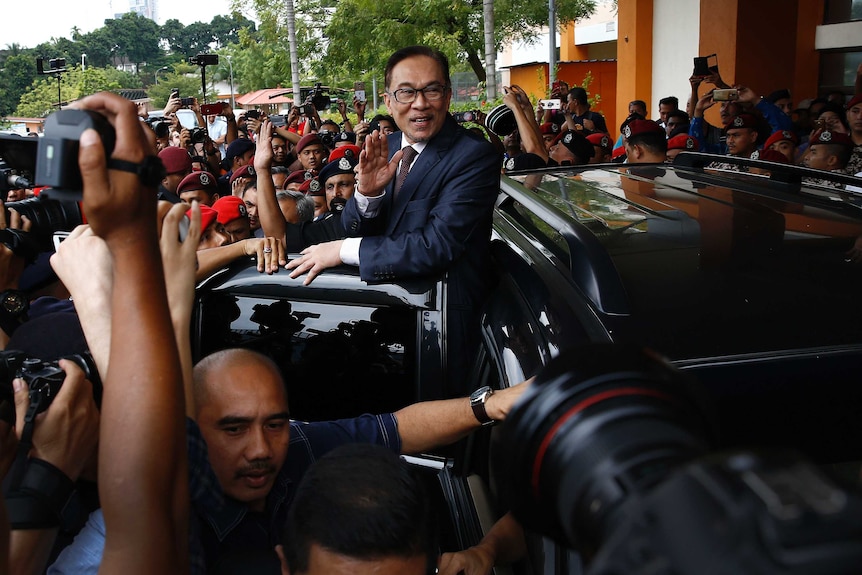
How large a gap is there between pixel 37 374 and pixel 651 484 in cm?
106

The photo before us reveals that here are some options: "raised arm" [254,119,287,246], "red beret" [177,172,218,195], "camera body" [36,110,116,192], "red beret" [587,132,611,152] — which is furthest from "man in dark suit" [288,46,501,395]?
"red beret" [587,132,611,152]

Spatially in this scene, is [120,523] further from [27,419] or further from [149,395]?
[27,419]

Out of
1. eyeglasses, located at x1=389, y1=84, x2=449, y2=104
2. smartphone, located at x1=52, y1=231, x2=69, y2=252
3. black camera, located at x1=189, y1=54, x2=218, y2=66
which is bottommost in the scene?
smartphone, located at x1=52, y1=231, x2=69, y2=252

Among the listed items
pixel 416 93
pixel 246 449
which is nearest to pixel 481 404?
pixel 246 449

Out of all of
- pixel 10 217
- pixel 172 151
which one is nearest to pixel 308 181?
pixel 172 151

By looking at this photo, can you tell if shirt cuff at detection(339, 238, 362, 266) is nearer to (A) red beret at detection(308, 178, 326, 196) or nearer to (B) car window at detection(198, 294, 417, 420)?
(B) car window at detection(198, 294, 417, 420)

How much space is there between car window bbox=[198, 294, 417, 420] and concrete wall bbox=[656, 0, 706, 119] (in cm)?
1239

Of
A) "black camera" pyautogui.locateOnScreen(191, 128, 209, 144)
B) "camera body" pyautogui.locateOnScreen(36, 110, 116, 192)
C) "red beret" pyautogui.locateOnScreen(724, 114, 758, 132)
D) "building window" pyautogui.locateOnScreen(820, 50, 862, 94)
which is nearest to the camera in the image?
"camera body" pyautogui.locateOnScreen(36, 110, 116, 192)

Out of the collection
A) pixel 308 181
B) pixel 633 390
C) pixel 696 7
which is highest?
pixel 696 7

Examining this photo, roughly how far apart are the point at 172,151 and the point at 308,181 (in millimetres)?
1408

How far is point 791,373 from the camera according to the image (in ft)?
5.67

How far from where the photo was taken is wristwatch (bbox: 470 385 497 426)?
79.7 inches

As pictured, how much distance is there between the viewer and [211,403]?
1872 mm

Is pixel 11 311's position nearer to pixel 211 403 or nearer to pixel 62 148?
pixel 211 403
